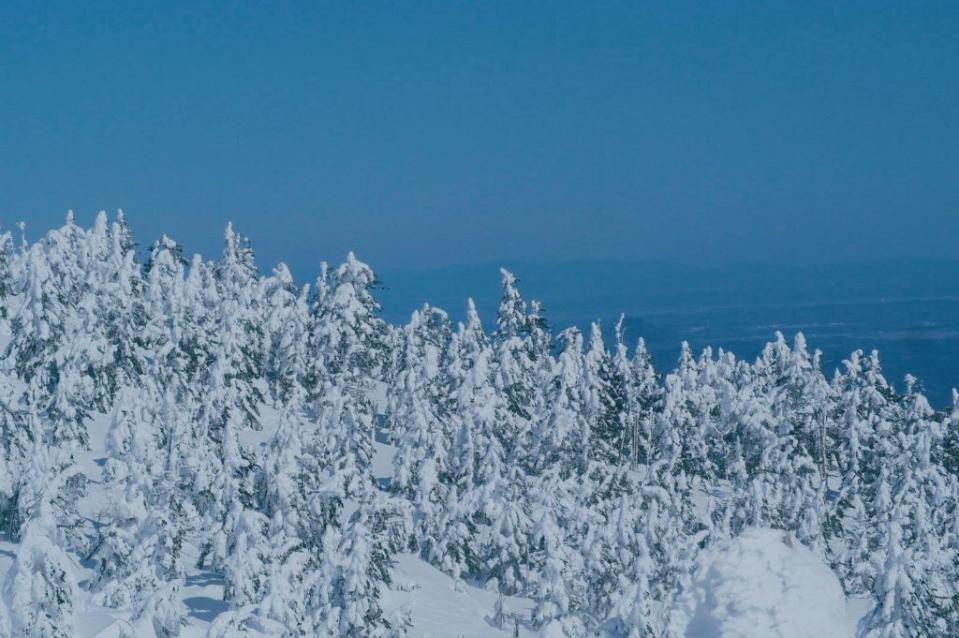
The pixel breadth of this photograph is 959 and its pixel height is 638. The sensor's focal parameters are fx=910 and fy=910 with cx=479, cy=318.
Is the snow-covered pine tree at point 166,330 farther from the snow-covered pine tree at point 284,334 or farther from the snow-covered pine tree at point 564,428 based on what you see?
the snow-covered pine tree at point 564,428

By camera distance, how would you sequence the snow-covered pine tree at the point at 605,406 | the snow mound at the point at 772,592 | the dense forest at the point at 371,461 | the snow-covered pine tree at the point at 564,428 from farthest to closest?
the snow-covered pine tree at the point at 605,406, the snow-covered pine tree at the point at 564,428, the dense forest at the point at 371,461, the snow mound at the point at 772,592

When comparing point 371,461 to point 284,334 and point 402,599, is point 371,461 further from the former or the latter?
point 284,334

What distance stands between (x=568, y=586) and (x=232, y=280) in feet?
139

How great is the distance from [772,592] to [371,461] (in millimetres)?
44941

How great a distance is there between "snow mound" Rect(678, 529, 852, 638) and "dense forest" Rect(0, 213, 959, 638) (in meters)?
0.34

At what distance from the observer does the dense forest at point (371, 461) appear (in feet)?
83.0

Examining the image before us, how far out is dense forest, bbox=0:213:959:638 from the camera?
25.3 m

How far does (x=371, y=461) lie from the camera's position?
4781cm

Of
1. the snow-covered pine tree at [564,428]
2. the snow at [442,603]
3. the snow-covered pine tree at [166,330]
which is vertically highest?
the snow-covered pine tree at [166,330]

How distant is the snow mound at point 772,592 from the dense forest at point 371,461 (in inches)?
13.4

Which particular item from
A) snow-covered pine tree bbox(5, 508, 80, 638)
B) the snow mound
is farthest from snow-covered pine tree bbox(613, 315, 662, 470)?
the snow mound

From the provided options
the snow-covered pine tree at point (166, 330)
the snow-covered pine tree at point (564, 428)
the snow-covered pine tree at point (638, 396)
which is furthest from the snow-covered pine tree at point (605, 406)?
the snow-covered pine tree at point (166, 330)

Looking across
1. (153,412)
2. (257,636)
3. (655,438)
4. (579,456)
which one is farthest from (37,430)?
(655,438)

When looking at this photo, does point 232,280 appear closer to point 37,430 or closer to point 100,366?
point 100,366
